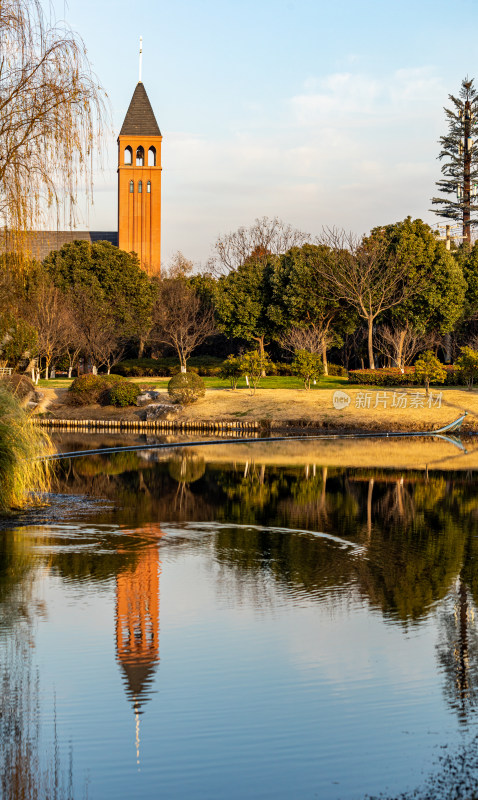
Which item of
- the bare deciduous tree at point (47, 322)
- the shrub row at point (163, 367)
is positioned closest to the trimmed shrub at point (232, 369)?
the bare deciduous tree at point (47, 322)

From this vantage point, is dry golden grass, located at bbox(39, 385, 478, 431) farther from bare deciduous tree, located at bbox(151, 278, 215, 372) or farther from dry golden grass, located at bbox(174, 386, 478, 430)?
bare deciduous tree, located at bbox(151, 278, 215, 372)

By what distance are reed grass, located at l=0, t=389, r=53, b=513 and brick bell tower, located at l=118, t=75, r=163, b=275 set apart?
7591 cm

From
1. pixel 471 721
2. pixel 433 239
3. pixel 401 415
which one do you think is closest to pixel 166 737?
pixel 471 721

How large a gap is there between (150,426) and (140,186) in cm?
6201

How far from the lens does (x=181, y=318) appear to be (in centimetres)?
5197

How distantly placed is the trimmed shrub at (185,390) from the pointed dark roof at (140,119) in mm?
59206

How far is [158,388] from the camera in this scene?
38406 millimetres

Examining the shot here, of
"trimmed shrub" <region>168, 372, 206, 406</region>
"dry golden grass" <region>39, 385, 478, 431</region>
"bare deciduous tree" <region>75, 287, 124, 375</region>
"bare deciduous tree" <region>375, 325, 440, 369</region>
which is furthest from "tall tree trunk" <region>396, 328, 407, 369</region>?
"bare deciduous tree" <region>75, 287, 124, 375</region>

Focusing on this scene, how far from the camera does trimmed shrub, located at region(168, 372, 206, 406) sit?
109ft

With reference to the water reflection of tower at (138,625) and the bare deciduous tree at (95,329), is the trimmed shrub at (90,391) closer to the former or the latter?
the bare deciduous tree at (95,329)

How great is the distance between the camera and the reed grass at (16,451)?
441 inches

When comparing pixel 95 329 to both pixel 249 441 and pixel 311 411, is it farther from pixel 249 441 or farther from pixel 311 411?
pixel 249 441

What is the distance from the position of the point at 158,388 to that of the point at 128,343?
22.3 m

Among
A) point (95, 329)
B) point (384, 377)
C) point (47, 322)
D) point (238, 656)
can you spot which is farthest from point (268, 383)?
point (238, 656)
